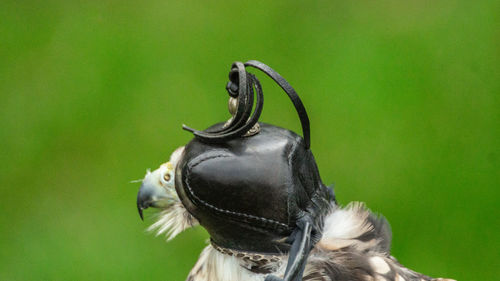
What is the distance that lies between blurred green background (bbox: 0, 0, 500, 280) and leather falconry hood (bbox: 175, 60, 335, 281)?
1.12 metres

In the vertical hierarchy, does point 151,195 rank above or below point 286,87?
below

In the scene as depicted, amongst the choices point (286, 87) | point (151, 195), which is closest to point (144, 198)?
point (151, 195)

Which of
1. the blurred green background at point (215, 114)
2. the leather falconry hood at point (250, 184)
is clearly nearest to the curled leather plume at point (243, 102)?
the leather falconry hood at point (250, 184)

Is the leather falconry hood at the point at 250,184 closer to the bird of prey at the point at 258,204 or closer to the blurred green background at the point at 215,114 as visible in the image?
the bird of prey at the point at 258,204

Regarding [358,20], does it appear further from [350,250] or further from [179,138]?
[350,250]

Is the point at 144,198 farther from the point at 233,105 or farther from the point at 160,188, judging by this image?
the point at 233,105

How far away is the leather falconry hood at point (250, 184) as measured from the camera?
1087 mm

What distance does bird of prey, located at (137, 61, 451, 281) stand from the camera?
3.57ft

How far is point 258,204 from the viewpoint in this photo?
3.57 ft

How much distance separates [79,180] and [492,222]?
1.46 meters

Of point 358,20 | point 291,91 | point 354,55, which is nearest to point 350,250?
point 291,91

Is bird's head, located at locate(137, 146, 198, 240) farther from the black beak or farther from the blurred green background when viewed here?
the blurred green background

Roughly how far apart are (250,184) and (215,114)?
4.66ft

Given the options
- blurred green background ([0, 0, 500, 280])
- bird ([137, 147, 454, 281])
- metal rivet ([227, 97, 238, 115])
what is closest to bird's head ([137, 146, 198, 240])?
bird ([137, 147, 454, 281])
